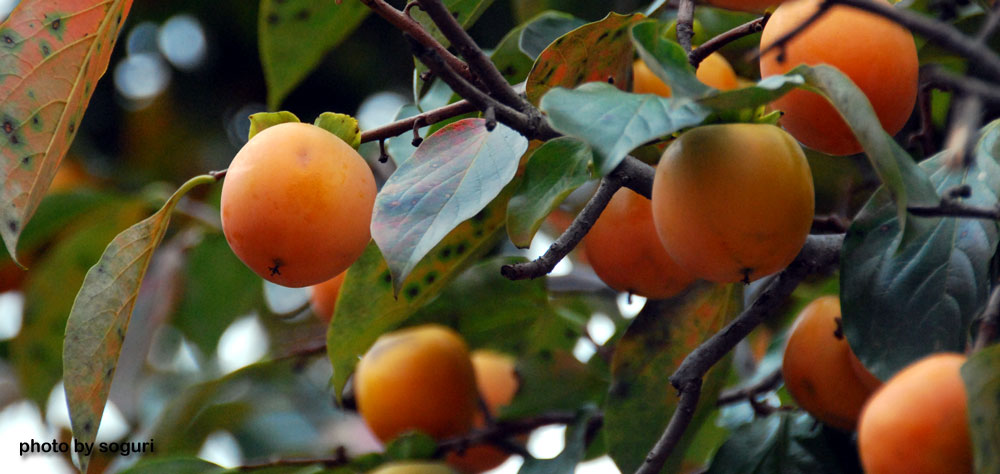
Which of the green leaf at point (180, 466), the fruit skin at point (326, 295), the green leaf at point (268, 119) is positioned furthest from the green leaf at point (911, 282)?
the fruit skin at point (326, 295)

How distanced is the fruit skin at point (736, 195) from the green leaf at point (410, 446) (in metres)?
0.62

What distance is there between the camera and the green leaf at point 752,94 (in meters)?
0.70

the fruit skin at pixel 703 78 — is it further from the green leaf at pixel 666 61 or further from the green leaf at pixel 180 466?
the green leaf at pixel 180 466

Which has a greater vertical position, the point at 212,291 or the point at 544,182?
the point at 544,182

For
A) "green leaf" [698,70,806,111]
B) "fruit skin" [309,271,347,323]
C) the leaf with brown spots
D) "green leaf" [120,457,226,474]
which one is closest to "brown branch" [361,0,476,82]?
"green leaf" [698,70,806,111]

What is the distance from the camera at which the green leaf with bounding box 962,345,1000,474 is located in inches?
22.2

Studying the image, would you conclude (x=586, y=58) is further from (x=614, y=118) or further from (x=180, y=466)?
(x=180, y=466)

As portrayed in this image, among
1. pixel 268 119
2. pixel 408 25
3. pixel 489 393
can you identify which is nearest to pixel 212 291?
pixel 489 393

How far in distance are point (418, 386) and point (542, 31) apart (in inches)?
21.8

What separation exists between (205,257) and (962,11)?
1.45 metres

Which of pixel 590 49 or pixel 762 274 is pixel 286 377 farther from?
pixel 762 274

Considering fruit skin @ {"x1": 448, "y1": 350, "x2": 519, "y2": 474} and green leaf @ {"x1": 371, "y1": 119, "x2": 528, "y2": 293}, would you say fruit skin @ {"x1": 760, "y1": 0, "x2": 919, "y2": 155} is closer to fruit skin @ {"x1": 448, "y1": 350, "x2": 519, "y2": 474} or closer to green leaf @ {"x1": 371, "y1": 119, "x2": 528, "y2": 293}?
green leaf @ {"x1": 371, "y1": 119, "x2": 528, "y2": 293}

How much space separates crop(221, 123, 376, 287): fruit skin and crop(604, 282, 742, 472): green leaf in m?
0.41

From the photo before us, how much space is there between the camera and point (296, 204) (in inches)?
34.2
